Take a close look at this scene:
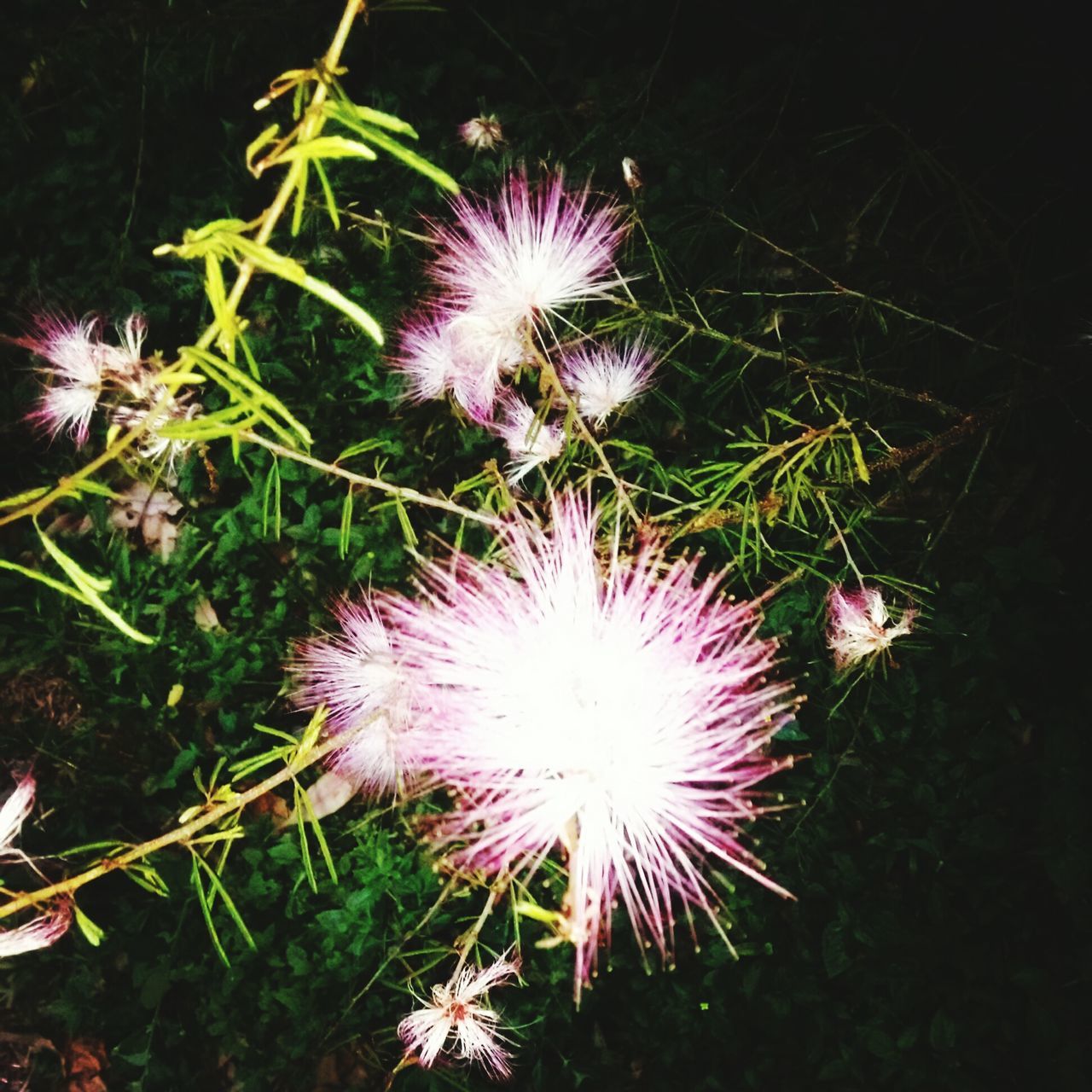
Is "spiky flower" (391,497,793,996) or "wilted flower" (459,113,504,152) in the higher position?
"wilted flower" (459,113,504,152)

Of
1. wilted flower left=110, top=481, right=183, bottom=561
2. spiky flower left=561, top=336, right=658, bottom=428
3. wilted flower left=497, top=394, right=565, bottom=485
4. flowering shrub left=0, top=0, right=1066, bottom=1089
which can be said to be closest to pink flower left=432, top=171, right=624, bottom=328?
flowering shrub left=0, top=0, right=1066, bottom=1089

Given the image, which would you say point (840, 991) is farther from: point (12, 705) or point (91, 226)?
point (91, 226)

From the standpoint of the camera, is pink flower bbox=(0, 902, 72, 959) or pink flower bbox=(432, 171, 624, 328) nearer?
pink flower bbox=(0, 902, 72, 959)

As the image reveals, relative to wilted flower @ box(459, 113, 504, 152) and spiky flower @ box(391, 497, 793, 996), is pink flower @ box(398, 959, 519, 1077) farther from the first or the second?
wilted flower @ box(459, 113, 504, 152)

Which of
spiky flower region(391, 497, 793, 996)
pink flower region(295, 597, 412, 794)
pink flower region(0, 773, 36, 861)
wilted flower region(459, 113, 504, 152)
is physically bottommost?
pink flower region(0, 773, 36, 861)

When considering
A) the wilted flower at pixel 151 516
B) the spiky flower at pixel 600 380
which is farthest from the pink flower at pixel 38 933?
the wilted flower at pixel 151 516

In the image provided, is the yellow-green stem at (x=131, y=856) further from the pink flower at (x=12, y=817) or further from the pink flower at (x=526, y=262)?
the pink flower at (x=526, y=262)

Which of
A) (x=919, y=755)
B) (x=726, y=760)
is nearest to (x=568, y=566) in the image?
(x=726, y=760)
